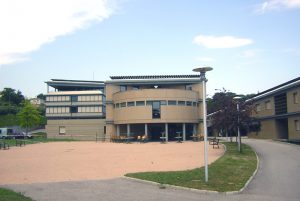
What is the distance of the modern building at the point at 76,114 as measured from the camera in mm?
60875

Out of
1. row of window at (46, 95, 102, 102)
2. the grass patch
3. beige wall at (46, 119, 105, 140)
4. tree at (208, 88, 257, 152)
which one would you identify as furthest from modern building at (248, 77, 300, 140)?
row of window at (46, 95, 102, 102)

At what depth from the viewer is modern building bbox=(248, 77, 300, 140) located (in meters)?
35.4

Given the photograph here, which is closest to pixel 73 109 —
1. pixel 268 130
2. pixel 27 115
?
pixel 27 115

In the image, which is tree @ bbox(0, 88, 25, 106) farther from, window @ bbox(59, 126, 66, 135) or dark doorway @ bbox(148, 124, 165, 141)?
dark doorway @ bbox(148, 124, 165, 141)

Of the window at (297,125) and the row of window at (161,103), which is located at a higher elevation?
the row of window at (161,103)

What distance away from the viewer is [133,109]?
5250 centimetres

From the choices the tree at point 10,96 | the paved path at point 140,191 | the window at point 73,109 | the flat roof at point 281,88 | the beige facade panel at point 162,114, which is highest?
the tree at point 10,96

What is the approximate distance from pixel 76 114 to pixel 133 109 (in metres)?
17.6

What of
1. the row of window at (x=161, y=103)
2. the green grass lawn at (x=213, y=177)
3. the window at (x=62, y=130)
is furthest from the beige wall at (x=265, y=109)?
the window at (x=62, y=130)

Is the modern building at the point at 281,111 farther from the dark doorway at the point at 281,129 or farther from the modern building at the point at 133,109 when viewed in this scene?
the modern building at the point at 133,109

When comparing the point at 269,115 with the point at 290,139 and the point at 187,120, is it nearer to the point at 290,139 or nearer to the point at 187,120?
the point at 290,139

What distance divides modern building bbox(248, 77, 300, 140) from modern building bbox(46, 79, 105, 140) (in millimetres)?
28104

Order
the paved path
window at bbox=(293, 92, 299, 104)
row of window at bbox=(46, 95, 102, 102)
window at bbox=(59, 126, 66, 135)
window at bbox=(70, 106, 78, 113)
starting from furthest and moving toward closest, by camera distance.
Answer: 1. window at bbox=(70, 106, 78, 113)
2. row of window at bbox=(46, 95, 102, 102)
3. window at bbox=(59, 126, 66, 135)
4. window at bbox=(293, 92, 299, 104)
5. the paved path

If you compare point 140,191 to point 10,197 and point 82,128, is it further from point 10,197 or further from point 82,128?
point 82,128
